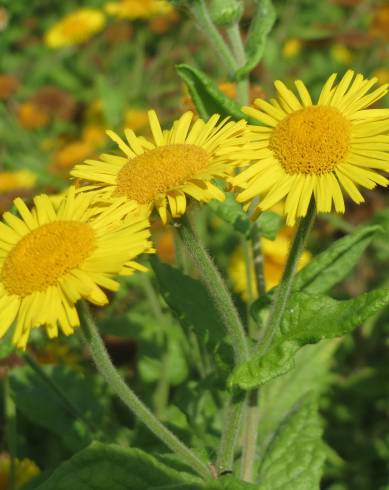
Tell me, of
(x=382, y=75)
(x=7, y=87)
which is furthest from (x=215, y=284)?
(x=7, y=87)

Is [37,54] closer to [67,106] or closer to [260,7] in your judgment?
[67,106]

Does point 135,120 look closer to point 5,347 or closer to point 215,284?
point 5,347

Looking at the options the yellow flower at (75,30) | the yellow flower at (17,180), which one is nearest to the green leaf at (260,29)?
the yellow flower at (17,180)

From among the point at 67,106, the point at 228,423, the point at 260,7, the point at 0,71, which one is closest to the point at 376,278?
the point at 260,7

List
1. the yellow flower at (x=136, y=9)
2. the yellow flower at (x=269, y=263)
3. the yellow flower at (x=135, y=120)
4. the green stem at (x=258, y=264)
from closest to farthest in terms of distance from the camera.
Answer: the green stem at (x=258, y=264), the yellow flower at (x=269, y=263), the yellow flower at (x=135, y=120), the yellow flower at (x=136, y=9)

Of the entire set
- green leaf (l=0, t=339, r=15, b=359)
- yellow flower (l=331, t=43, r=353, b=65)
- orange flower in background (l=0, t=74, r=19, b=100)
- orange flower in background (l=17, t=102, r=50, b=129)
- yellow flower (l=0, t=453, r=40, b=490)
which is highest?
orange flower in background (l=0, t=74, r=19, b=100)

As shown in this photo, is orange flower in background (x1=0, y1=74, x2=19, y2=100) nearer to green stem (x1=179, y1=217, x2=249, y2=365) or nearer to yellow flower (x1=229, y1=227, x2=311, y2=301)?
yellow flower (x1=229, y1=227, x2=311, y2=301)

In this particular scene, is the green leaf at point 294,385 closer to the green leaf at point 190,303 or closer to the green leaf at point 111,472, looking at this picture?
the green leaf at point 190,303

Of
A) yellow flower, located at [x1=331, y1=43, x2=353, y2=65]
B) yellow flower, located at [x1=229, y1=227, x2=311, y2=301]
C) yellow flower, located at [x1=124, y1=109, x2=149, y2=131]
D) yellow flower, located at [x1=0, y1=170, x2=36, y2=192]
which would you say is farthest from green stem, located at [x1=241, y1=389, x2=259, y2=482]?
yellow flower, located at [x1=331, y1=43, x2=353, y2=65]

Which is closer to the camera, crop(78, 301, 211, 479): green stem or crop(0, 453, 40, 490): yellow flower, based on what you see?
crop(78, 301, 211, 479): green stem
